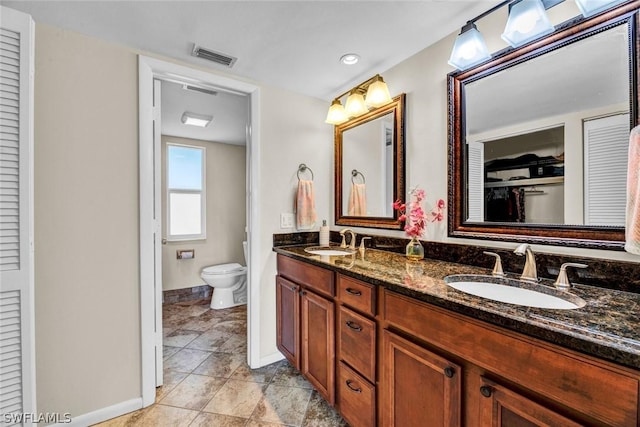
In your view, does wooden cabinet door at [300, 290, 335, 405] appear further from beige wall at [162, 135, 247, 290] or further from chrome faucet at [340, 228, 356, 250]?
beige wall at [162, 135, 247, 290]

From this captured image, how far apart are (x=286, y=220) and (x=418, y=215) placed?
3.54ft

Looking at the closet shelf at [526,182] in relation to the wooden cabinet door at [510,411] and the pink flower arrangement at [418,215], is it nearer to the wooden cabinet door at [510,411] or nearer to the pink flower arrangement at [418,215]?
the pink flower arrangement at [418,215]

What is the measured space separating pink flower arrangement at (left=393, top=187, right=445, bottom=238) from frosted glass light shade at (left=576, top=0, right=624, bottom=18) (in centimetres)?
93

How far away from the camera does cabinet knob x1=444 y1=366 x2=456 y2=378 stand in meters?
0.94

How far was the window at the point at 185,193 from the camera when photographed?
3.63 meters

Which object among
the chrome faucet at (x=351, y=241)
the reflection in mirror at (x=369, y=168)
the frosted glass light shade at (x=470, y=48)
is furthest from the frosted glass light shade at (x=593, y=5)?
the chrome faucet at (x=351, y=241)

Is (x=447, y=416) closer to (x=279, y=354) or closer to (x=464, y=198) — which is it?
(x=464, y=198)

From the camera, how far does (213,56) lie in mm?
1796

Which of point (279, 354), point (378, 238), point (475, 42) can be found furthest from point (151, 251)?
point (475, 42)

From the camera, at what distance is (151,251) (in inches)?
69.2

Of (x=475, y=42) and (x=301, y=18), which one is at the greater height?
(x=301, y=18)

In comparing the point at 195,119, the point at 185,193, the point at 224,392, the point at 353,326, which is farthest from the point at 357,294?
the point at 185,193

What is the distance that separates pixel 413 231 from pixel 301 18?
4.31 feet

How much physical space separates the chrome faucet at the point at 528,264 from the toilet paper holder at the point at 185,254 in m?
3.59
